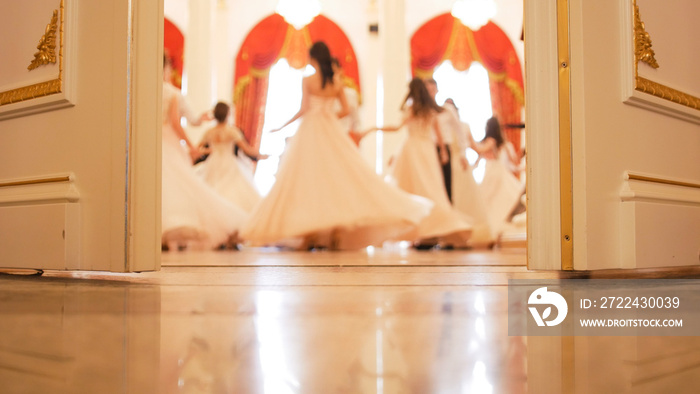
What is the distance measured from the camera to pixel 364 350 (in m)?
0.66

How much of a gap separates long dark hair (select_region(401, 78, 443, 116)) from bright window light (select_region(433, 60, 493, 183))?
3.93m

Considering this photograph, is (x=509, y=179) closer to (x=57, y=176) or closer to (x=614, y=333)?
(x=57, y=176)

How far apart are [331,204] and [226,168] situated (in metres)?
2.26

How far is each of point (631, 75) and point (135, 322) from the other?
1704mm

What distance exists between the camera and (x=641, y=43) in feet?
6.33

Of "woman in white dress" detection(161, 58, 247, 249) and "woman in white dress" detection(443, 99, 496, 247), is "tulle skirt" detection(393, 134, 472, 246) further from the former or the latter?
"woman in white dress" detection(161, 58, 247, 249)

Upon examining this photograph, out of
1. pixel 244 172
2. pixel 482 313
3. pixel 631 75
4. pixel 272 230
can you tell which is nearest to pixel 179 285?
pixel 482 313

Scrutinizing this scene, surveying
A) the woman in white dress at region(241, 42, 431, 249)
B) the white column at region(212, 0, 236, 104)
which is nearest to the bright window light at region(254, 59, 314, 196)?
the white column at region(212, 0, 236, 104)

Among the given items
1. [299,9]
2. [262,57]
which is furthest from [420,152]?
[262,57]

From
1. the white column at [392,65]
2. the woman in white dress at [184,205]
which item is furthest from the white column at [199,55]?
the woman in white dress at [184,205]

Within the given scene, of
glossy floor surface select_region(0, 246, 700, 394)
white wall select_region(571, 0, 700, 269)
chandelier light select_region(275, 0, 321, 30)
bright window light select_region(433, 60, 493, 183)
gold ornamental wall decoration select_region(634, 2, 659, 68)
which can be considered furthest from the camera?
bright window light select_region(433, 60, 493, 183)

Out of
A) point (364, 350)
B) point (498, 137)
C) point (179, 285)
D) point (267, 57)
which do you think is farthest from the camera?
point (267, 57)

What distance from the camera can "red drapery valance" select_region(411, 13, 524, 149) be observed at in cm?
964

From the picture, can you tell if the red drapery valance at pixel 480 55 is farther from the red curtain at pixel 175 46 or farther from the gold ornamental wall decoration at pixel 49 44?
the gold ornamental wall decoration at pixel 49 44
